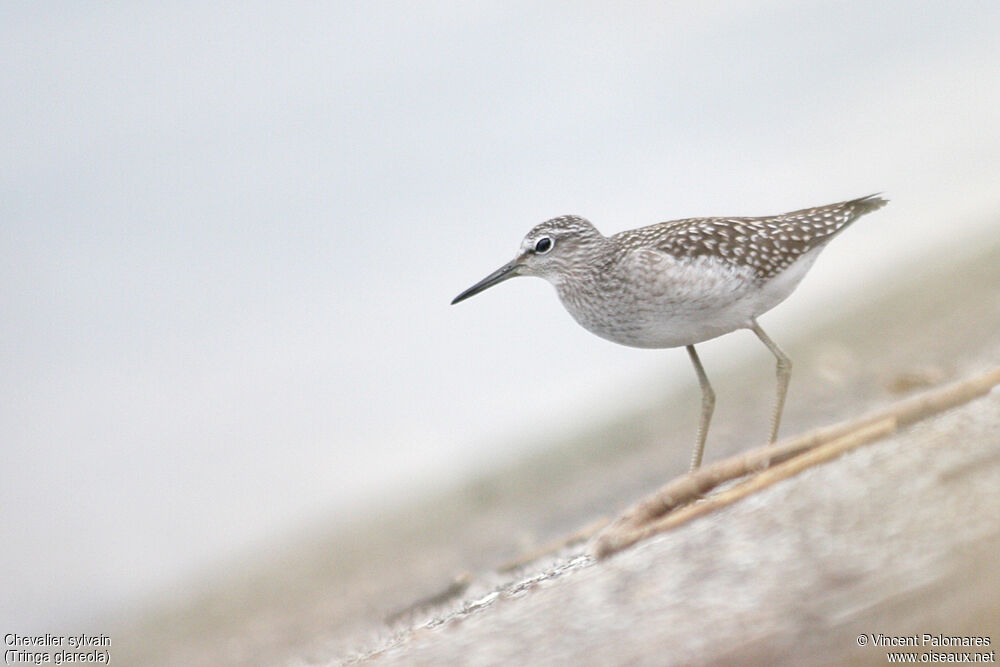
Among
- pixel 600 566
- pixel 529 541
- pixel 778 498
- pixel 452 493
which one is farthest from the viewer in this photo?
pixel 452 493

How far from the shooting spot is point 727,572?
4047 millimetres

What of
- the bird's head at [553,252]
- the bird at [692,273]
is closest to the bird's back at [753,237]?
the bird at [692,273]

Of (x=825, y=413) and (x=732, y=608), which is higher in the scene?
(x=825, y=413)

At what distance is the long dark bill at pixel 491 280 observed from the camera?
8664 mm

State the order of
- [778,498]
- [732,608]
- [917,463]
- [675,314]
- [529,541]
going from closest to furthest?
[732,608], [917,463], [778,498], [675,314], [529,541]

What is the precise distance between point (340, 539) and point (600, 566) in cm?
967

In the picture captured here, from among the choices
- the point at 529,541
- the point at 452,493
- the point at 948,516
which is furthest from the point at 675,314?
the point at 452,493

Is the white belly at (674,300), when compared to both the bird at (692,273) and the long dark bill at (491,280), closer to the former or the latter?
the bird at (692,273)

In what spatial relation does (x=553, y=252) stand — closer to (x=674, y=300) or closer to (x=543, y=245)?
(x=543, y=245)

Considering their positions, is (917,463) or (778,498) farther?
(778,498)

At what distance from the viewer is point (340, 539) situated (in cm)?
1412

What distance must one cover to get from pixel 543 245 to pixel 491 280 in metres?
0.49

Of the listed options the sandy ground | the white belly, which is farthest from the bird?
the sandy ground

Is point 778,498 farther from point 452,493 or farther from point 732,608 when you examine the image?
point 452,493
